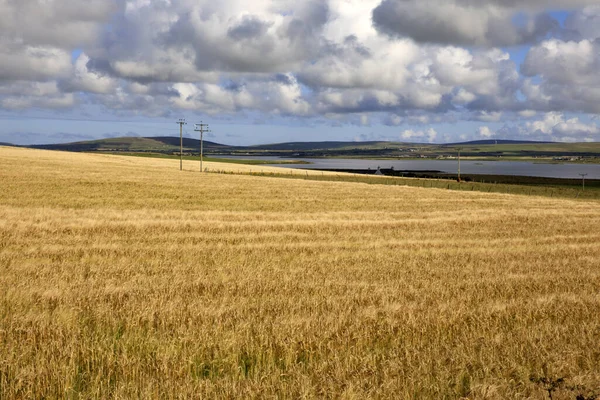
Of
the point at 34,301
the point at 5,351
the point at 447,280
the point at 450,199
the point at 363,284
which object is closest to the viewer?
the point at 5,351

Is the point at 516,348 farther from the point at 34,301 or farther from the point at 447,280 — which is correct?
the point at 34,301

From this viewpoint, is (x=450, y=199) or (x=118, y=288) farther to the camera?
(x=450, y=199)

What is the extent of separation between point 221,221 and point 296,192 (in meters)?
20.3

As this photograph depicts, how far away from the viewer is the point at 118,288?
11773mm

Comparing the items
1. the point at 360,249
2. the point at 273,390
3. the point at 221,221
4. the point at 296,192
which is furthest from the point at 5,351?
the point at 296,192

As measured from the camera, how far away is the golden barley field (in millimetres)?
7016

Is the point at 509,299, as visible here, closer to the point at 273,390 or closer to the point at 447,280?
the point at 447,280

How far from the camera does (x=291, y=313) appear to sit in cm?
987

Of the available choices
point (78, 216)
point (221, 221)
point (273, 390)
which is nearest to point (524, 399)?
point (273, 390)

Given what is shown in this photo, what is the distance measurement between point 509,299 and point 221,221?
16.6m

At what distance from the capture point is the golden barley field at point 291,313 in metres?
7.02

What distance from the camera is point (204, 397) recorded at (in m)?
6.33

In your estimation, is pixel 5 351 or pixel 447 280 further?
pixel 447 280

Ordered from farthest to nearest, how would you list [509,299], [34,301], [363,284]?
[363,284] → [509,299] → [34,301]
